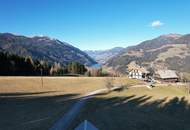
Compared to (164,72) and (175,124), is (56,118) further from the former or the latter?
(164,72)

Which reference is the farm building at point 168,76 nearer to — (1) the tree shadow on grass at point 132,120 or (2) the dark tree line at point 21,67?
(2) the dark tree line at point 21,67

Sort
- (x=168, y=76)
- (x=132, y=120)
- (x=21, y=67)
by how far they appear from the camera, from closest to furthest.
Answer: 1. (x=132, y=120)
2. (x=21, y=67)
3. (x=168, y=76)

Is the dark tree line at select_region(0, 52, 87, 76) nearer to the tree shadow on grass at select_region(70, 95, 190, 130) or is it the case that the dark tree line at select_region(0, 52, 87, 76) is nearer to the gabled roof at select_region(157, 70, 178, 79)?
the gabled roof at select_region(157, 70, 178, 79)

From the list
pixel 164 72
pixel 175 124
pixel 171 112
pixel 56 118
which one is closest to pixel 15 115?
pixel 56 118

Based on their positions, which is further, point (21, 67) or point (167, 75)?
point (167, 75)

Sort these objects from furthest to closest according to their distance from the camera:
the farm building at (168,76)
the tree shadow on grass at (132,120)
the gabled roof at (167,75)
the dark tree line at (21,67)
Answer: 1. the gabled roof at (167,75)
2. the farm building at (168,76)
3. the dark tree line at (21,67)
4. the tree shadow on grass at (132,120)

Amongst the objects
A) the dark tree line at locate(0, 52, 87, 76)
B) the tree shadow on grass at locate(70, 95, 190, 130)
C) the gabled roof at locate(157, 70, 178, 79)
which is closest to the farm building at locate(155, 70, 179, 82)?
the gabled roof at locate(157, 70, 178, 79)

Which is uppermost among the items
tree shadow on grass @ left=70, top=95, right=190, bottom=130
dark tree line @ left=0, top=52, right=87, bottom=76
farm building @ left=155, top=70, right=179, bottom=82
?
dark tree line @ left=0, top=52, right=87, bottom=76

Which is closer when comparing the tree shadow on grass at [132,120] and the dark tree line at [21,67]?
the tree shadow on grass at [132,120]

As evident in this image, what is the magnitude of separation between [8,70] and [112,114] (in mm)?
95228

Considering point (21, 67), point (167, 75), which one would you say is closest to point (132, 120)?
point (21, 67)

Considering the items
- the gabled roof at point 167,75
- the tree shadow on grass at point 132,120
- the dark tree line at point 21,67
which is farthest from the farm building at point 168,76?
the tree shadow on grass at point 132,120

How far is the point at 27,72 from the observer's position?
444 ft

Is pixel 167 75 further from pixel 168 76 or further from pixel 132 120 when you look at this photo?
pixel 132 120
